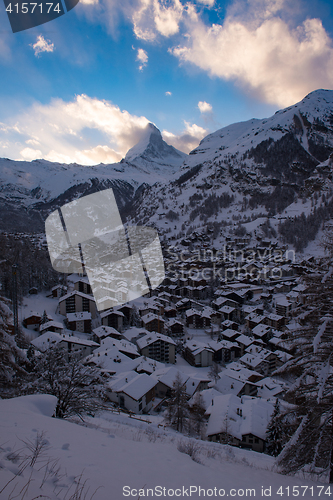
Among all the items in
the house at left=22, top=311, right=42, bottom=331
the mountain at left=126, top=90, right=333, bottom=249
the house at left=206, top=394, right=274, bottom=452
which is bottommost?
the house at left=206, top=394, right=274, bottom=452

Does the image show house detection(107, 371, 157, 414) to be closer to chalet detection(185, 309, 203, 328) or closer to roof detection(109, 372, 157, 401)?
roof detection(109, 372, 157, 401)

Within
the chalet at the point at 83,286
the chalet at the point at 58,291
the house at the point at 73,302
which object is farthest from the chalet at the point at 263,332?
the chalet at the point at 58,291

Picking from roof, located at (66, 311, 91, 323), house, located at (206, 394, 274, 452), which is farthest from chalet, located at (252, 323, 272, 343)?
roof, located at (66, 311, 91, 323)

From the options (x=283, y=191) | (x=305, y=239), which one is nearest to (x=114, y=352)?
(x=305, y=239)

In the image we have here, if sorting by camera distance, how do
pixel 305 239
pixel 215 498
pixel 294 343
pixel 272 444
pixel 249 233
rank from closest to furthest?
pixel 215 498
pixel 294 343
pixel 272 444
pixel 305 239
pixel 249 233

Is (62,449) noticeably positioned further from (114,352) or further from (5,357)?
(114,352)

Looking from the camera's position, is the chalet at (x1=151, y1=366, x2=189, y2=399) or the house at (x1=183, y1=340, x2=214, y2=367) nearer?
the chalet at (x1=151, y1=366, x2=189, y2=399)

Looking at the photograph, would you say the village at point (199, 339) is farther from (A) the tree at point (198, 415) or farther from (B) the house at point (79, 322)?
(A) the tree at point (198, 415)
